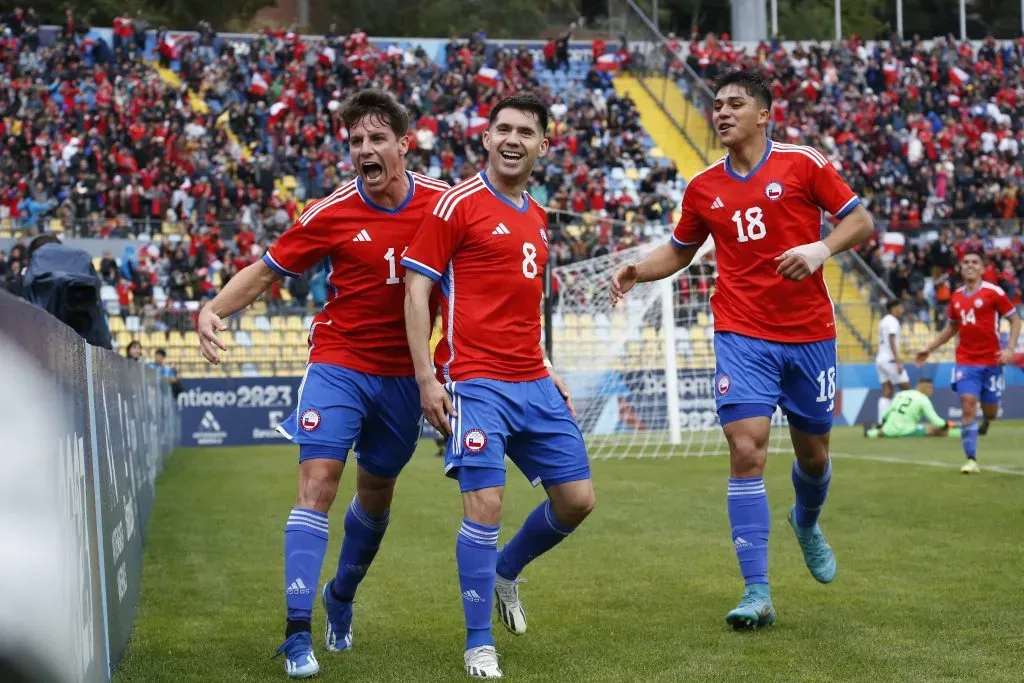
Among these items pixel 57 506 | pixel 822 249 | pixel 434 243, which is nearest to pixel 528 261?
pixel 434 243

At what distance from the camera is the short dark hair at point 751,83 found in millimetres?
6664

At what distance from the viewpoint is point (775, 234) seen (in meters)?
6.59

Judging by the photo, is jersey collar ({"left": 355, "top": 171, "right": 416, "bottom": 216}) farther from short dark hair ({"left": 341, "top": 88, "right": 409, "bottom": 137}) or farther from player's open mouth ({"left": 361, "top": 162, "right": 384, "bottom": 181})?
short dark hair ({"left": 341, "top": 88, "right": 409, "bottom": 137})

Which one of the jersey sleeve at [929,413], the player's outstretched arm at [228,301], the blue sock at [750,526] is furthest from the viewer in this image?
the jersey sleeve at [929,413]

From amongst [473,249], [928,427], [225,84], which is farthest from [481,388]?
[225,84]

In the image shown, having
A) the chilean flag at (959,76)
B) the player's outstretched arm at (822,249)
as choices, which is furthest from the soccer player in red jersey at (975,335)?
the chilean flag at (959,76)

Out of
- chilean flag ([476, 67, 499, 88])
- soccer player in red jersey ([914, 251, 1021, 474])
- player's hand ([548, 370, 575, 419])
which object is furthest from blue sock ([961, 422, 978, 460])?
chilean flag ([476, 67, 499, 88])

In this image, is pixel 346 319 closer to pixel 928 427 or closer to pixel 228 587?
pixel 228 587

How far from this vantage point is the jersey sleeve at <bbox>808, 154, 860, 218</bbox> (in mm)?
6492

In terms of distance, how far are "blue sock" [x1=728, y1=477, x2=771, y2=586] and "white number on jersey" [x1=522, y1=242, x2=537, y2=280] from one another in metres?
1.55

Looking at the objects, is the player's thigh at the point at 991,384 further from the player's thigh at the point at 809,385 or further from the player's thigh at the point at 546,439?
Result: the player's thigh at the point at 546,439

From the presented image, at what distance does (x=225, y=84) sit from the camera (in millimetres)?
35219

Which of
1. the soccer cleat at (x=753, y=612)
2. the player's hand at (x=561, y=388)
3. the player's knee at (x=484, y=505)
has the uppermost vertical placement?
the player's hand at (x=561, y=388)

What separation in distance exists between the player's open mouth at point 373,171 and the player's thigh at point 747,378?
1.95 metres
